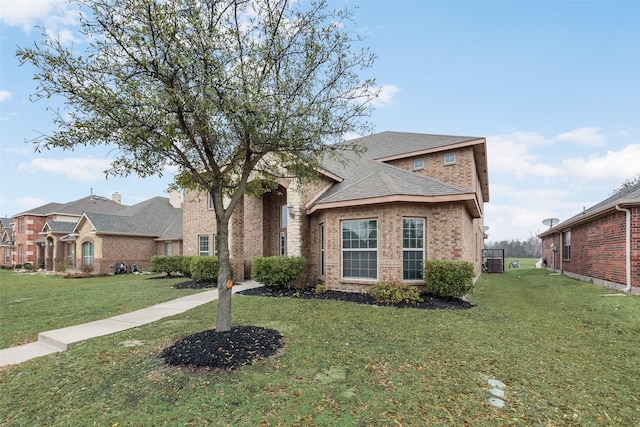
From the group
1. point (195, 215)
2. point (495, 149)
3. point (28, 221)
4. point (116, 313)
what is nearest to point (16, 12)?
point (116, 313)

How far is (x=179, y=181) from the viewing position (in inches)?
244

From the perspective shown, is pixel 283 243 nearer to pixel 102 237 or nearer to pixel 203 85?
pixel 203 85

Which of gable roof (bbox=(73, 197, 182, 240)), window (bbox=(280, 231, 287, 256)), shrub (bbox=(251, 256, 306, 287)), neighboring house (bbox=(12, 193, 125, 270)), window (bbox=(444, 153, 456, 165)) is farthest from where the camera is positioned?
neighboring house (bbox=(12, 193, 125, 270))

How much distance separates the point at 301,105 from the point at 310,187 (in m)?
6.74

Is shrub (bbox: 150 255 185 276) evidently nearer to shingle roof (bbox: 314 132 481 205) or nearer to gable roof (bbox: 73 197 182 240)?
gable roof (bbox: 73 197 182 240)

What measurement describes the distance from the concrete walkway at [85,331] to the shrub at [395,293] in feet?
17.0

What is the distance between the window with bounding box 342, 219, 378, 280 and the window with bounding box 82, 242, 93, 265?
20.9 meters

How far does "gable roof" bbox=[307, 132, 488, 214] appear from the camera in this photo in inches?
366

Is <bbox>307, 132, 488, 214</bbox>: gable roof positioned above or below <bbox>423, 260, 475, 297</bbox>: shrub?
above

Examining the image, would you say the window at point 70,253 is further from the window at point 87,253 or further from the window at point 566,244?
the window at point 566,244

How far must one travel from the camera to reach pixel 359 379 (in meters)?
3.88

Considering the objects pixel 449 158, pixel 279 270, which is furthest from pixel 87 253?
pixel 449 158

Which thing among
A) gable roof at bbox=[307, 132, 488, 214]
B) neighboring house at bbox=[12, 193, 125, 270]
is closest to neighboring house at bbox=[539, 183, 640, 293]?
gable roof at bbox=[307, 132, 488, 214]

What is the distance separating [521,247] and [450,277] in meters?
67.1
